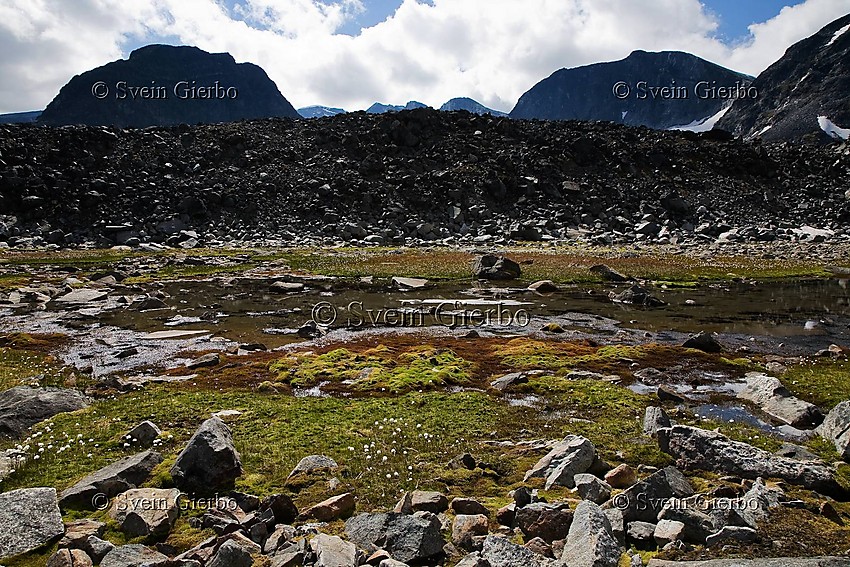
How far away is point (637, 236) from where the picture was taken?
80.7 meters

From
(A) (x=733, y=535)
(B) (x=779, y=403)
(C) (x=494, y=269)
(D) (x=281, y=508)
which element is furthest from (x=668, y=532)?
(C) (x=494, y=269)

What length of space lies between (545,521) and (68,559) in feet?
21.9

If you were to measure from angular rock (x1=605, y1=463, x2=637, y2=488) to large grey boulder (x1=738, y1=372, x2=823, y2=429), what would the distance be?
6637mm

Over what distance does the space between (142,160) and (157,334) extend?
85.4 m

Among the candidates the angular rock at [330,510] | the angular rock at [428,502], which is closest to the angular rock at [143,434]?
the angular rock at [330,510]

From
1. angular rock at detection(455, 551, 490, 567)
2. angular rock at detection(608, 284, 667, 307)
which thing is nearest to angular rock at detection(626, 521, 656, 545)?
angular rock at detection(455, 551, 490, 567)

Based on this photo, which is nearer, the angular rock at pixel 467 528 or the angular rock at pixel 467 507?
the angular rock at pixel 467 528

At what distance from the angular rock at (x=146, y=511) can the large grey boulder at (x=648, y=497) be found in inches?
286

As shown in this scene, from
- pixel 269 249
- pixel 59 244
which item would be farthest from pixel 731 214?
pixel 59 244

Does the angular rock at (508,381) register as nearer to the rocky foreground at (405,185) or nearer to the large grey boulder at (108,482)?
the large grey boulder at (108,482)

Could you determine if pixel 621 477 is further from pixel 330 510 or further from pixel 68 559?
pixel 68 559

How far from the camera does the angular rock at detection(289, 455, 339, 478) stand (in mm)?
10344

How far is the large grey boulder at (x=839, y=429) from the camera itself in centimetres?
1119

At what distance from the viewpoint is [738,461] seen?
10297mm
